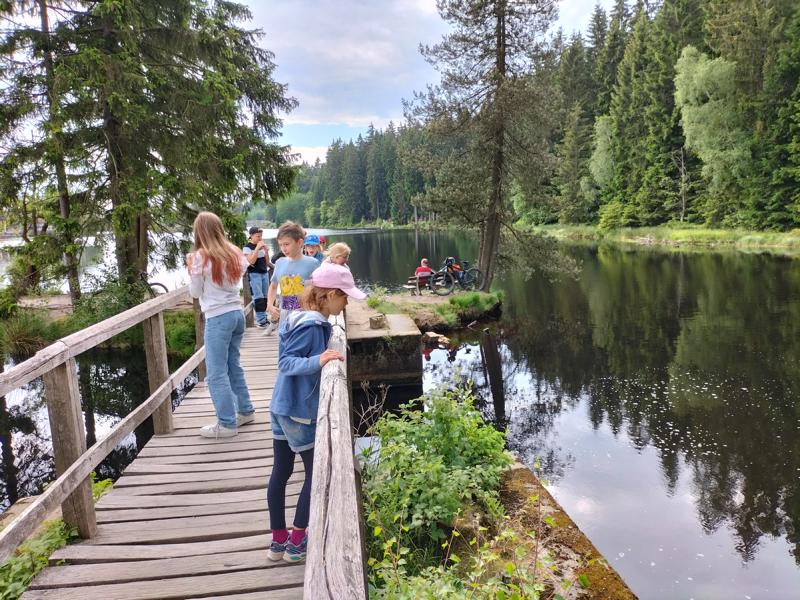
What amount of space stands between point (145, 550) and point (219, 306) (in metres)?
1.90

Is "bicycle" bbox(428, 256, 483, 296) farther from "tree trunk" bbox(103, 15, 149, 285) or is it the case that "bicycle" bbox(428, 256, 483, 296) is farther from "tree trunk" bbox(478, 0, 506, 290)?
"tree trunk" bbox(103, 15, 149, 285)

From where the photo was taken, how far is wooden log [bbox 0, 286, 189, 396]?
250 cm

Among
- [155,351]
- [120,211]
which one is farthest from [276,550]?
[120,211]

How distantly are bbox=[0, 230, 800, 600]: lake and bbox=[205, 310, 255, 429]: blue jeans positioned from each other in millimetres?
2806

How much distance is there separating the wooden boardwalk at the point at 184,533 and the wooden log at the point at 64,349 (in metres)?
1.10

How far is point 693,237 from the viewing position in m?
35.3

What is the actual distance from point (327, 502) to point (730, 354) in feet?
42.8

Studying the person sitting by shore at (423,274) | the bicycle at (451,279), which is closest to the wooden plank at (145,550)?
the bicycle at (451,279)

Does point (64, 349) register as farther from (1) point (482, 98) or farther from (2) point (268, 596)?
(1) point (482, 98)

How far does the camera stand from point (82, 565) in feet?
9.51

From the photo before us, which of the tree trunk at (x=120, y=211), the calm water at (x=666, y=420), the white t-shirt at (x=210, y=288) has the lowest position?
the calm water at (x=666, y=420)

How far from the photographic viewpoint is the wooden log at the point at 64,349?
2502 mm

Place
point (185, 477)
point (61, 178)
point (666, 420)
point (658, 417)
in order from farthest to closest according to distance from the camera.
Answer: point (61, 178)
point (658, 417)
point (666, 420)
point (185, 477)

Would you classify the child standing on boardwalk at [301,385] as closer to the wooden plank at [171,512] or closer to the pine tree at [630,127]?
the wooden plank at [171,512]
